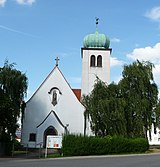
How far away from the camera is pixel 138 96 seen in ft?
142

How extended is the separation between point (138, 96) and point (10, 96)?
15968 millimetres

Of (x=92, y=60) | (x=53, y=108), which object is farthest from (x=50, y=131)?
(x=92, y=60)

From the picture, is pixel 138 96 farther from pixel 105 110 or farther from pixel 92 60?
pixel 92 60

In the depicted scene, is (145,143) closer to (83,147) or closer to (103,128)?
(103,128)

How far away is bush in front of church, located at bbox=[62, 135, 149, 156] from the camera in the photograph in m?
34.7

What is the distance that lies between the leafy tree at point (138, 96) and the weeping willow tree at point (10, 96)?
13.0 meters

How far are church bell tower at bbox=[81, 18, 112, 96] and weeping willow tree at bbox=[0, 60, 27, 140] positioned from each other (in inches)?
A: 622

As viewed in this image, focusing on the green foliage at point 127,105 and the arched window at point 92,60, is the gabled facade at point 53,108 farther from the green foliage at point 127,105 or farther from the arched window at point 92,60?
the arched window at point 92,60

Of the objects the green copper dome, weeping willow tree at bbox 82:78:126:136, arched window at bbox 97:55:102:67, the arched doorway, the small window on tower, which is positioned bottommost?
the small window on tower

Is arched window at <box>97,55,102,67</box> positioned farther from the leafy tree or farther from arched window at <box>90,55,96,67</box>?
the leafy tree

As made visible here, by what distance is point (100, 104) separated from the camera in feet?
141

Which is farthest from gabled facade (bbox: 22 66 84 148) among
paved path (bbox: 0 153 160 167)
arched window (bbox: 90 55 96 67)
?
paved path (bbox: 0 153 160 167)

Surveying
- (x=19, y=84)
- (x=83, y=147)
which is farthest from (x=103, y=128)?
(x=19, y=84)

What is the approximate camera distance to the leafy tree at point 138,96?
42.5 metres
